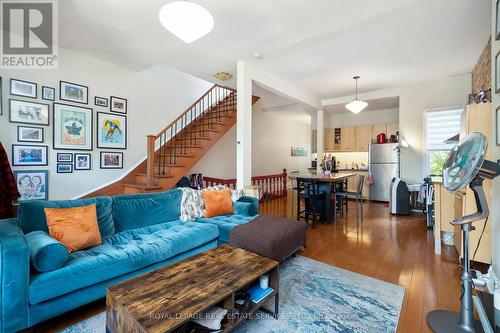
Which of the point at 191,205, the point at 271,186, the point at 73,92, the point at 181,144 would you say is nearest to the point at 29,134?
the point at 73,92

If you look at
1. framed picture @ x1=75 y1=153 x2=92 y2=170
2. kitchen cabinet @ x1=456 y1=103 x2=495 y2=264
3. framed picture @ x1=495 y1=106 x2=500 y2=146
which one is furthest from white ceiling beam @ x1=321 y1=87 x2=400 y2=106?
framed picture @ x1=75 y1=153 x2=92 y2=170

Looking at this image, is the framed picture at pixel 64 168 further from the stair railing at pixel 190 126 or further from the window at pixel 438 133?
the window at pixel 438 133

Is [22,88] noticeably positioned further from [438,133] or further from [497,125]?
[438,133]

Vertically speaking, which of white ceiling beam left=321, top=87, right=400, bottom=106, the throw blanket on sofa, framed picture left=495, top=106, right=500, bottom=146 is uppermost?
white ceiling beam left=321, top=87, right=400, bottom=106

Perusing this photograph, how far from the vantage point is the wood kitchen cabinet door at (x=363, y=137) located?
6785 millimetres

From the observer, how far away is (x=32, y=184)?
3.34m

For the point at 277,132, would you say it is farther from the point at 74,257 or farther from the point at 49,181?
the point at 74,257

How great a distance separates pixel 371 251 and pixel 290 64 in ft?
10.8

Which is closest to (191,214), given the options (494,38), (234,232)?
(234,232)

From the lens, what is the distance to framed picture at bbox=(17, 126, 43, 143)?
3246mm

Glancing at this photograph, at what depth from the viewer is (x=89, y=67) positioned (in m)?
3.94

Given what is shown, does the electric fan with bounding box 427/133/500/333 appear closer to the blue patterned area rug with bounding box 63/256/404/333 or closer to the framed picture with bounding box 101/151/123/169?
the blue patterned area rug with bounding box 63/256/404/333

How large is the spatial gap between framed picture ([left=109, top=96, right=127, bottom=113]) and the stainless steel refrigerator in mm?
5926

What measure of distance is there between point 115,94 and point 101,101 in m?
0.30
